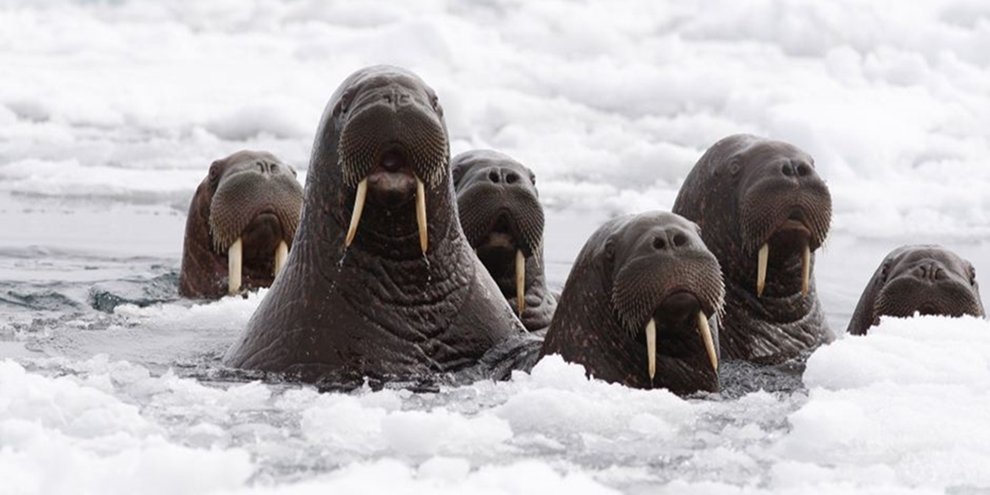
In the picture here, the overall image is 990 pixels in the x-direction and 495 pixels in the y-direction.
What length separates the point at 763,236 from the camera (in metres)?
8.33

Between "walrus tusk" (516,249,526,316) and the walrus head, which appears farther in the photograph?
"walrus tusk" (516,249,526,316)

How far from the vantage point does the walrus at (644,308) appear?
6.75 m

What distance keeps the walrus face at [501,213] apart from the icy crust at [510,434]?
1.68 metres

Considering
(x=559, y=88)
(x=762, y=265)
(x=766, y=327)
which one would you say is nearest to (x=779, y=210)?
(x=762, y=265)

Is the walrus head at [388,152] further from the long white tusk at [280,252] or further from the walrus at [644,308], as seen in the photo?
the long white tusk at [280,252]

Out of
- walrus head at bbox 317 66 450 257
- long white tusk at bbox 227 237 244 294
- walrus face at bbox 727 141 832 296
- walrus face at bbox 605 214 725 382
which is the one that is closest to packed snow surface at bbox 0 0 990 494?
long white tusk at bbox 227 237 244 294

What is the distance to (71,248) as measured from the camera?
1464 cm

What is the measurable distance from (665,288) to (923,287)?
9.08ft

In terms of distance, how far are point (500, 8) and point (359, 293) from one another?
2473 centimetres

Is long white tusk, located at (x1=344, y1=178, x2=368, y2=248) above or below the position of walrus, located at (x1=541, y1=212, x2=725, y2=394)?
above

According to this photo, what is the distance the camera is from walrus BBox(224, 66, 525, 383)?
713 centimetres

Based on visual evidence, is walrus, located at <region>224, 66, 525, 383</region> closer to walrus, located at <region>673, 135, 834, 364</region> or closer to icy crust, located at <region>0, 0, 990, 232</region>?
walrus, located at <region>673, 135, 834, 364</region>

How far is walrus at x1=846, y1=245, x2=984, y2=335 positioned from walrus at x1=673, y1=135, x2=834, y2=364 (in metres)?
0.37

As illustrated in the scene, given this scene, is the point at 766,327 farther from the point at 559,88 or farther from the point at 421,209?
the point at 559,88
